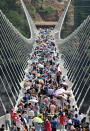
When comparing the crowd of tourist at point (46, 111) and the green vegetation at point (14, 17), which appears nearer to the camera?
the crowd of tourist at point (46, 111)

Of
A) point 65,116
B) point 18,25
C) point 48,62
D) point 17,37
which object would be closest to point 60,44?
point 17,37

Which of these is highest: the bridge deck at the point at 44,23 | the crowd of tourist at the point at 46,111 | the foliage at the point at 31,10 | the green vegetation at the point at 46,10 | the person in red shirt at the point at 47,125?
the green vegetation at the point at 46,10

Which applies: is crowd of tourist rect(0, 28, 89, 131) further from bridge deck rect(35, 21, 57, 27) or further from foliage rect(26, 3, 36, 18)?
foliage rect(26, 3, 36, 18)

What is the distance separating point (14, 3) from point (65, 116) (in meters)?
82.9

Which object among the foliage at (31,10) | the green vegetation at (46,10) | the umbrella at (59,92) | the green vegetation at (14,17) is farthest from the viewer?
the green vegetation at (46,10)

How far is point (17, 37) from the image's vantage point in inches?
2026

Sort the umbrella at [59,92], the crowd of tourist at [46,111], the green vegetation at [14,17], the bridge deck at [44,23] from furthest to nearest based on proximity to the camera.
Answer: the bridge deck at [44,23] < the green vegetation at [14,17] < the umbrella at [59,92] < the crowd of tourist at [46,111]

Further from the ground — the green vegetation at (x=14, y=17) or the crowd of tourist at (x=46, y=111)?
the green vegetation at (x=14, y=17)

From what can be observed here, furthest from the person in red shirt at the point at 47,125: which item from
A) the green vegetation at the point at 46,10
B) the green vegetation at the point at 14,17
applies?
the green vegetation at the point at 46,10

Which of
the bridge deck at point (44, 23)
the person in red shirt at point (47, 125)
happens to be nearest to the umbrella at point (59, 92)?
the person in red shirt at point (47, 125)

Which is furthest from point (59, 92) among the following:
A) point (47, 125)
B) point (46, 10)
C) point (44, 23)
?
point (46, 10)

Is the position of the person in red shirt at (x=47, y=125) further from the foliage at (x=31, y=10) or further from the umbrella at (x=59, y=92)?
the foliage at (x=31, y=10)

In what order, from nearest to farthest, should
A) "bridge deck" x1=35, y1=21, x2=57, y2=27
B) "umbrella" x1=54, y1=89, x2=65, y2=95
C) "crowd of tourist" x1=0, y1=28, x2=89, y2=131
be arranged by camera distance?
"crowd of tourist" x1=0, y1=28, x2=89, y2=131 < "umbrella" x1=54, y1=89, x2=65, y2=95 < "bridge deck" x1=35, y1=21, x2=57, y2=27

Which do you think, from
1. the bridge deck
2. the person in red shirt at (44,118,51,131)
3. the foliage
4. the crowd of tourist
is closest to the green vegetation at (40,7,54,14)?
the foliage
